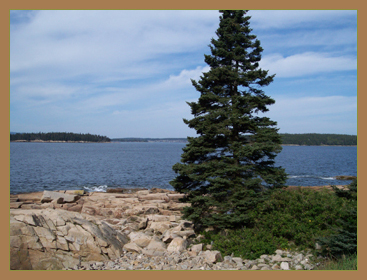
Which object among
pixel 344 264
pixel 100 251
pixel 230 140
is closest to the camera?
pixel 344 264

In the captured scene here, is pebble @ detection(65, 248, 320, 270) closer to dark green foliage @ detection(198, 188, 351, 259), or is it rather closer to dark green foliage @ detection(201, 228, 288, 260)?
dark green foliage @ detection(201, 228, 288, 260)

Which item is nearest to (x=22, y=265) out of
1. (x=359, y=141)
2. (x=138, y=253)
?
(x=138, y=253)

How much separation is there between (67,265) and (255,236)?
7544 millimetres

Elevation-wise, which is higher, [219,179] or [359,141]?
[359,141]

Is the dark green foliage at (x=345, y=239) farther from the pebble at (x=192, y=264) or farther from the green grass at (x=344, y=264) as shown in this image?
the pebble at (x=192, y=264)

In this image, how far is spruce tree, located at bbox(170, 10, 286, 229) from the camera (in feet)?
43.2

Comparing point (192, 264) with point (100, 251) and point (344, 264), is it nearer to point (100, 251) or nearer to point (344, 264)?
point (100, 251)

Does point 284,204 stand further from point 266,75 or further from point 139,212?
point 139,212

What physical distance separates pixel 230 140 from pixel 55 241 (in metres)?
9.53

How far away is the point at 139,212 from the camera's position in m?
19.8

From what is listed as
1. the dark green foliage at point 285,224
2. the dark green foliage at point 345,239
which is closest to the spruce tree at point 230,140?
the dark green foliage at point 285,224

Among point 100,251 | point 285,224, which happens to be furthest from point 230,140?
point 100,251

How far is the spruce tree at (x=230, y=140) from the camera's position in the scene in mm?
13180

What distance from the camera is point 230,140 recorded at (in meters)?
14.3
